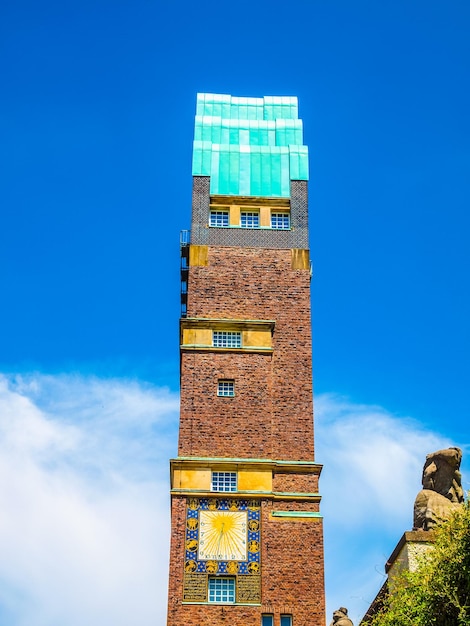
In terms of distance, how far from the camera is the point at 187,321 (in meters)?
44.7

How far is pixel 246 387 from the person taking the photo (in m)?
43.7

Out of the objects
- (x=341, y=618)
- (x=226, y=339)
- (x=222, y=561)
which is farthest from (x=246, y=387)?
(x=341, y=618)

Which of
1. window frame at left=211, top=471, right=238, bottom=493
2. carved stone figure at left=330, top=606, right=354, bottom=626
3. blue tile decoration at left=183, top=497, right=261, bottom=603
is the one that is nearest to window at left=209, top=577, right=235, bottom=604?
blue tile decoration at left=183, top=497, right=261, bottom=603

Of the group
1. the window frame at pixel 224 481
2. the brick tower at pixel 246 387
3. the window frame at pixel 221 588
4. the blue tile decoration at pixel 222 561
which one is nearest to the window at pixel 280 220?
the brick tower at pixel 246 387

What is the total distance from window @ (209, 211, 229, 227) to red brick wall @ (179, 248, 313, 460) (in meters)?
1.70

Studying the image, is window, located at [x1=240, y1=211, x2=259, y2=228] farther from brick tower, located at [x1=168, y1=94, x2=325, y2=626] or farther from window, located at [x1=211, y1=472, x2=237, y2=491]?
window, located at [x1=211, y1=472, x2=237, y2=491]

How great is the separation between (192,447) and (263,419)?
314cm

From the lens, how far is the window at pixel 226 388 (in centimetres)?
4353

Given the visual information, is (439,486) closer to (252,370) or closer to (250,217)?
(252,370)

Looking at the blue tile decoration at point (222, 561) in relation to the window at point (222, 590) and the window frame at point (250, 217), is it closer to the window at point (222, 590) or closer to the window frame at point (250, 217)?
the window at point (222, 590)

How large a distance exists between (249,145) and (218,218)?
15.0 ft

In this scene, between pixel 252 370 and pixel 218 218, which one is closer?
pixel 252 370

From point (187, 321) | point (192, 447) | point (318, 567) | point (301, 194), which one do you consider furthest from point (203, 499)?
point (301, 194)

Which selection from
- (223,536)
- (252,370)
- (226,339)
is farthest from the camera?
(226,339)
